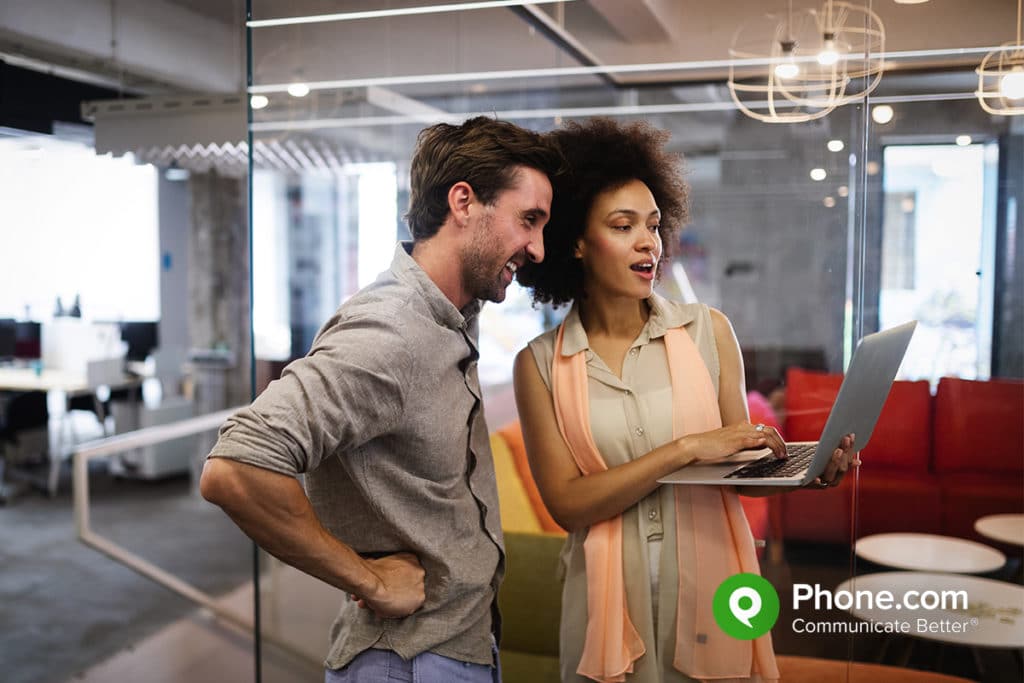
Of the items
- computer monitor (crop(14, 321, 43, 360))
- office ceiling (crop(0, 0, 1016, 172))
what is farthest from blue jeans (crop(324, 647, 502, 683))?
computer monitor (crop(14, 321, 43, 360))

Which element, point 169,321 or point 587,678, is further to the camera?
point 169,321

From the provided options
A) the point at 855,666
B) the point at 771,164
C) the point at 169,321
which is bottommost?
the point at 855,666

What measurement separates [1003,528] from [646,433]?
1.08 meters

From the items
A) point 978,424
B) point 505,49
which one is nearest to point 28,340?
point 505,49

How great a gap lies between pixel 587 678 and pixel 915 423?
100cm

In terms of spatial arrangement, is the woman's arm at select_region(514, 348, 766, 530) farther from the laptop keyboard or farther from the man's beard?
the man's beard

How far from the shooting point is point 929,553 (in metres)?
Answer: 2.15

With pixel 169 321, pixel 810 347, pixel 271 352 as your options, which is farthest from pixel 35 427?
pixel 810 347

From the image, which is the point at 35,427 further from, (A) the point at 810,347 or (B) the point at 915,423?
(B) the point at 915,423

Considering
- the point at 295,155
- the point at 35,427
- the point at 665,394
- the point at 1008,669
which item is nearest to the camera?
the point at 665,394

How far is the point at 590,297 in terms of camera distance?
178 centimetres

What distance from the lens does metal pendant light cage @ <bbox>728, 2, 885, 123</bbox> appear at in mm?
1809

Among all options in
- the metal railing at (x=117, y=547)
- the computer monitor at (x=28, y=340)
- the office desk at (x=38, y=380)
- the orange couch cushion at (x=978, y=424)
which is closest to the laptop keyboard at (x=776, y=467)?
the orange couch cushion at (x=978, y=424)

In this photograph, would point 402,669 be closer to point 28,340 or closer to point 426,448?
point 426,448
